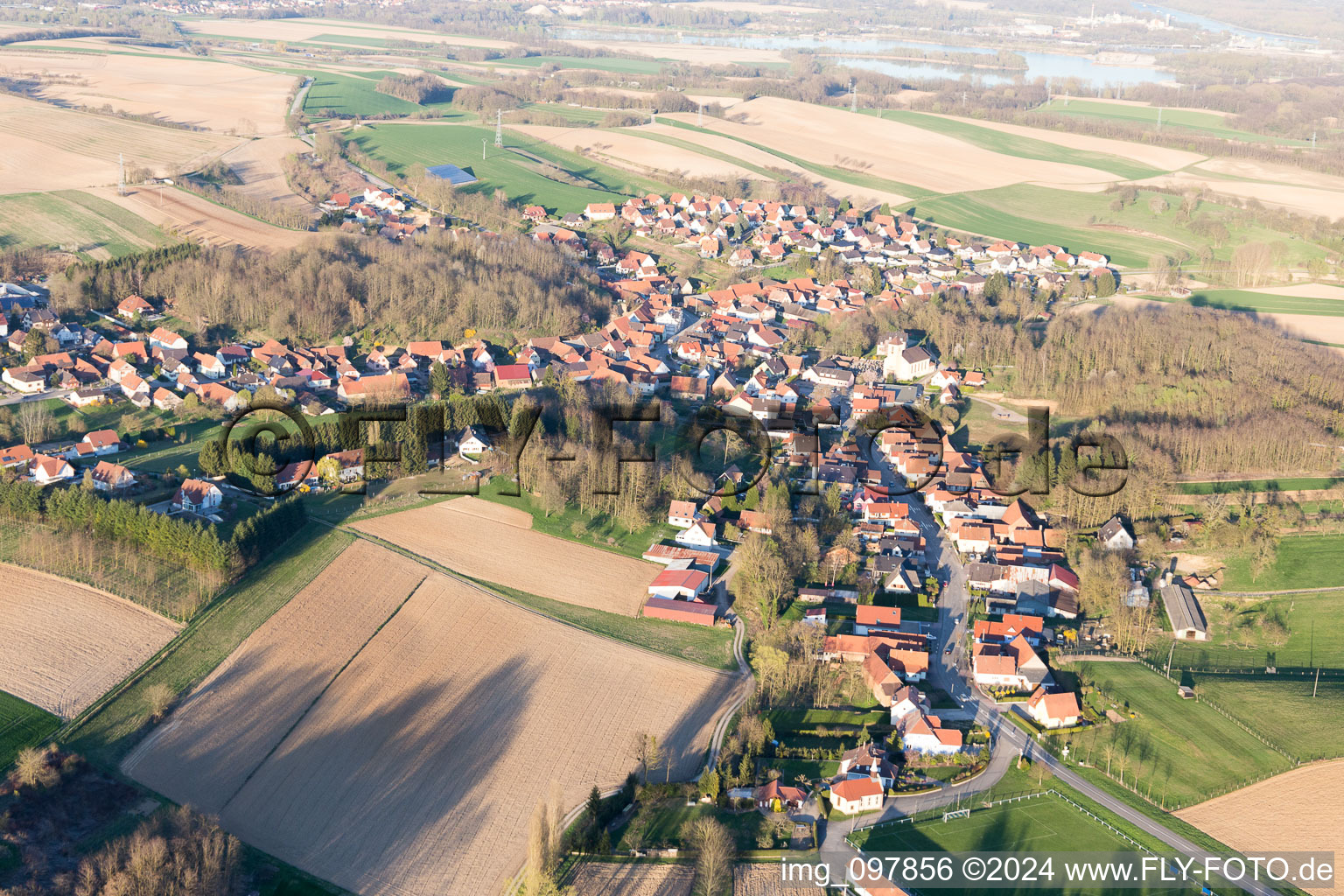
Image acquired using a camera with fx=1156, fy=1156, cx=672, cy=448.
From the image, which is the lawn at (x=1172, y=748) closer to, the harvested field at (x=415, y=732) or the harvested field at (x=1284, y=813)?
the harvested field at (x=1284, y=813)

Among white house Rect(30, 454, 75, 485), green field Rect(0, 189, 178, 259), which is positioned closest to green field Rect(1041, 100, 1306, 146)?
green field Rect(0, 189, 178, 259)

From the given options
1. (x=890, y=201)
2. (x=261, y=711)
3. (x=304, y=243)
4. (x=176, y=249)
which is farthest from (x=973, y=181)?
(x=261, y=711)

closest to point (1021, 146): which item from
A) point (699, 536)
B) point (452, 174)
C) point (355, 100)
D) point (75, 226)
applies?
point (452, 174)

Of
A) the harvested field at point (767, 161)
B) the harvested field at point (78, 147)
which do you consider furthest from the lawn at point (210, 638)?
the harvested field at point (767, 161)

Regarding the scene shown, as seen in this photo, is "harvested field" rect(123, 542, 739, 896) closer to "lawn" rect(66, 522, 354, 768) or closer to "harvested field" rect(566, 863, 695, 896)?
"lawn" rect(66, 522, 354, 768)

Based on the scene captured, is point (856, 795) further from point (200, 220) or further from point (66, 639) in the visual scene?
point (200, 220)
